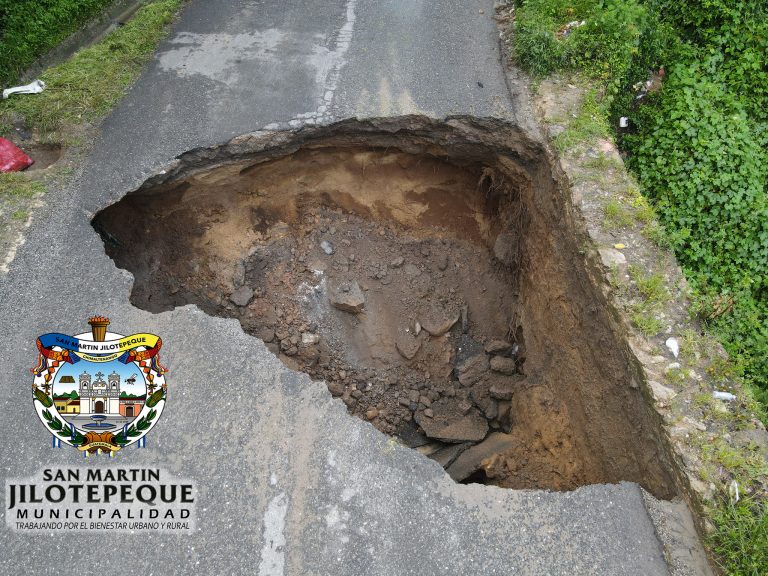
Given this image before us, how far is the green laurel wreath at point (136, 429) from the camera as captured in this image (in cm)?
329

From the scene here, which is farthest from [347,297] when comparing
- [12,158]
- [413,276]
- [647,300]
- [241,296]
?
[12,158]

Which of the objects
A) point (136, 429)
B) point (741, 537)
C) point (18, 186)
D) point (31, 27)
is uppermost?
point (31, 27)

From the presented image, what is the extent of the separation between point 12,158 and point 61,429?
9.20 feet

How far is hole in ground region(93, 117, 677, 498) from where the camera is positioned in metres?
4.57

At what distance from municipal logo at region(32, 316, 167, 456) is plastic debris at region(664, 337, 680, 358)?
339cm

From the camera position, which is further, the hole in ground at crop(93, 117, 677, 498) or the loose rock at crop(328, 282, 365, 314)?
the loose rock at crop(328, 282, 365, 314)

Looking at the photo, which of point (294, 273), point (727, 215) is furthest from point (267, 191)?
point (727, 215)

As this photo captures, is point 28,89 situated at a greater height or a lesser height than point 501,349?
greater

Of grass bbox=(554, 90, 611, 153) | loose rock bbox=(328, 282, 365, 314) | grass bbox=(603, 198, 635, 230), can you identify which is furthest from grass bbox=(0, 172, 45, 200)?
grass bbox=(603, 198, 635, 230)

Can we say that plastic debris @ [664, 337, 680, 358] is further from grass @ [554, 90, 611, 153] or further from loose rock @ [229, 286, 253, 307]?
loose rock @ [229, 286, 253, 307]

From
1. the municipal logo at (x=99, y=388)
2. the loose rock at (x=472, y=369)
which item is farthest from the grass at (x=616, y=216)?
the municipal logo at (x=99, y=388)

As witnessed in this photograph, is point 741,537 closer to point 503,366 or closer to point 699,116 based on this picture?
point 503,366

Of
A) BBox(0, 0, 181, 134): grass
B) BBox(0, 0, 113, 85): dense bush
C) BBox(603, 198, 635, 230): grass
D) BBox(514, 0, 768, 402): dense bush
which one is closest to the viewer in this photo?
BBox(603, 198, 635, 230): grass

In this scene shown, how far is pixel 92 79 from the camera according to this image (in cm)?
539
